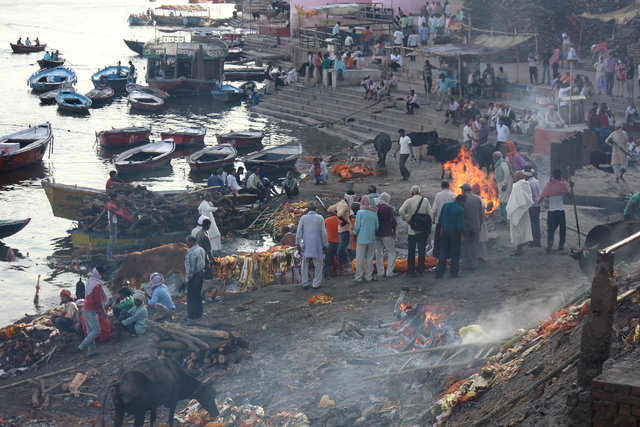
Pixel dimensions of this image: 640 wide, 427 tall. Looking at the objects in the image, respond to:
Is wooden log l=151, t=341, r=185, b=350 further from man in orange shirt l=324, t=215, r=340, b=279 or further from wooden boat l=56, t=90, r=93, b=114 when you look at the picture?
wooden boat l=56, t=90, r=93, b=114

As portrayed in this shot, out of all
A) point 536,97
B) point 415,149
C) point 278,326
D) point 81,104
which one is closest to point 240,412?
point 278,326

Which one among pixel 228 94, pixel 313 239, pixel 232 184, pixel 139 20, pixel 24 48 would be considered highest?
pixel 139 20

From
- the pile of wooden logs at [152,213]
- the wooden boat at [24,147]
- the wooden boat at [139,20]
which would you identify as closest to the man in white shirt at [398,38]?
the wooden boat at [24,147]

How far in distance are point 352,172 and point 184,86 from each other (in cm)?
2827

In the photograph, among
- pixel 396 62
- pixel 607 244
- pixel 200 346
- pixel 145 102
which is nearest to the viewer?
pixel 607 244

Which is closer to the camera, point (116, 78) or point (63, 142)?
point (63, 142)

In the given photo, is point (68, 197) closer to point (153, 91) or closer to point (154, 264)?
point (154, 264)

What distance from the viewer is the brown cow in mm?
16562

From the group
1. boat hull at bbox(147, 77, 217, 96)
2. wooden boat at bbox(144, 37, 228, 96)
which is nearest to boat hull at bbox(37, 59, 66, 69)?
wooden boat at bbox(144, 37, 228, 96)

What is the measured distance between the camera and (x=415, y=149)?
27344mm

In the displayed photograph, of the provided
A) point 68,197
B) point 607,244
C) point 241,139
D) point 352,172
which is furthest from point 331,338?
point 241,139

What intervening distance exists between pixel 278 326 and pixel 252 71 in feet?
155

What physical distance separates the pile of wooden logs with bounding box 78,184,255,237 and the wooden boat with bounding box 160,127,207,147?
14.5 meters

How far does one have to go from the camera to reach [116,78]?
178ft
